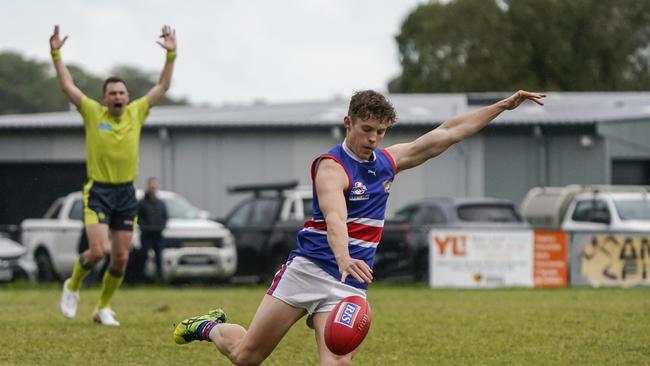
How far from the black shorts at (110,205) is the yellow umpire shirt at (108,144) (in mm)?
77

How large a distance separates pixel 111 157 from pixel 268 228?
1271 cm

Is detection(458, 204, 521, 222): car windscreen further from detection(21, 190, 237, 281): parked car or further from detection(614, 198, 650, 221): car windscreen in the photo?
detection(21, 190, 237, 281): parked car

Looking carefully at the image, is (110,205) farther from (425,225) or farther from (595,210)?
(595,210)

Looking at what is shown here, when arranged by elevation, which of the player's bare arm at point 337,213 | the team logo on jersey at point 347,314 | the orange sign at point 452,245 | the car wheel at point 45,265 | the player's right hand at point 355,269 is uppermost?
the player's bare arm at point 337,213

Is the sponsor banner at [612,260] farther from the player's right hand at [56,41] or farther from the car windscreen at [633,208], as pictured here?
the player's right hand at [56,41]

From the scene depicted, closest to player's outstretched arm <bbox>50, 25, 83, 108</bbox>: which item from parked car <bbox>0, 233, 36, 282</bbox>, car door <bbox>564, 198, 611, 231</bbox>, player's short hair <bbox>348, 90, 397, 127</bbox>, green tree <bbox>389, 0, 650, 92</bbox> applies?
player's short hair <bbox>348, 90, 397, 127</bbox>

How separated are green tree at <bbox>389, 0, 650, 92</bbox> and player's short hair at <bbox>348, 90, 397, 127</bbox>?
58.4m

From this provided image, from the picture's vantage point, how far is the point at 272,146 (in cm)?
3884

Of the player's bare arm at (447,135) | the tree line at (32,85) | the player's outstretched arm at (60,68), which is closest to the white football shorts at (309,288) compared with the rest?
the player's bare arm at (447,135)

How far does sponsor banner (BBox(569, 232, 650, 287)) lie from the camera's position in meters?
23.6

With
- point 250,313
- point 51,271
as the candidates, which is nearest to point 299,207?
point 51,271

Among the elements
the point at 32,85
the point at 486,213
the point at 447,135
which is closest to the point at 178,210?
the point at 486,213

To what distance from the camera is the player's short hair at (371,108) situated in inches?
288

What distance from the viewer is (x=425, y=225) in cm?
2567
